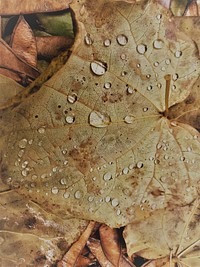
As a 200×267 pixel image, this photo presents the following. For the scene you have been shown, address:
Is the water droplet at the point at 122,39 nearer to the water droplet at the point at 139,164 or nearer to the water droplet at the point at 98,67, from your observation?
the water droplet at the point at 98,67

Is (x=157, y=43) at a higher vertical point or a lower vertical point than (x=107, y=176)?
higher

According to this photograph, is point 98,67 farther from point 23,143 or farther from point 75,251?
point 75,251

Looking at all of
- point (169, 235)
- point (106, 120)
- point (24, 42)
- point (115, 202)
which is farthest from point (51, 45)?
point (169, 235)

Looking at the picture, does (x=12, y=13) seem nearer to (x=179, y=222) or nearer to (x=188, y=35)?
(x=188, y=35)

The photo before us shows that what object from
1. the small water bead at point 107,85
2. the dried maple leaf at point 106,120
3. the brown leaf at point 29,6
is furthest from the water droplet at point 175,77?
the brown leaf at point 29,6

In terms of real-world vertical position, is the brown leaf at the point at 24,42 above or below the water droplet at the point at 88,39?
below

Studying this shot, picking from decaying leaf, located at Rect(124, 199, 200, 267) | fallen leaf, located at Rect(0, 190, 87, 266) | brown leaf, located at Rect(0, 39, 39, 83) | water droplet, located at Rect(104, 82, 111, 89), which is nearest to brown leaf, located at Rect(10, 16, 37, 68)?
brown leaf, located at Rect(0, 39, 39, 83)

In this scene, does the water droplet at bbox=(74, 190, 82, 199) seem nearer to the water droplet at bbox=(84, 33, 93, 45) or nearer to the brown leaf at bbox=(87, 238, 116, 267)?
the brown leaf at bbox=(87, 238, 116, 267)
